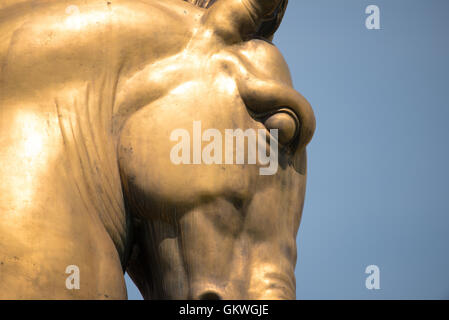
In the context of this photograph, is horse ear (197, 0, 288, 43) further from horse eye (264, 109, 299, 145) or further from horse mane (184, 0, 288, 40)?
horse eye (264, 109, 299, 145)

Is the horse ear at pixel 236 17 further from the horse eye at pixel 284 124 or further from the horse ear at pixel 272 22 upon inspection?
the horse eye at pixel 284 124

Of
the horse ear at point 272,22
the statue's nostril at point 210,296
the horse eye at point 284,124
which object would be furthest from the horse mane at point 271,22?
the statue's nostril at point 210,296

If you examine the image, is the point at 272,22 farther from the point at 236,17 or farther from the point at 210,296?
the point at 210,296

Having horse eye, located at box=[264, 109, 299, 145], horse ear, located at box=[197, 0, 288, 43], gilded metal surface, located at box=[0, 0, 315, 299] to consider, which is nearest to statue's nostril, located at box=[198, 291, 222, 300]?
gilded metal surface, located at box=[0, 0, 315, 299]

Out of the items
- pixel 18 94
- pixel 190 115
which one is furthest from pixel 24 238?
pixel 190 115

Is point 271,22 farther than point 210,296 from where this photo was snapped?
Yes

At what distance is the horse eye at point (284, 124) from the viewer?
150 cm

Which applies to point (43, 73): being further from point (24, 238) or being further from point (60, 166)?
point (24, 238)

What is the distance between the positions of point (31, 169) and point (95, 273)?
8.7 inches

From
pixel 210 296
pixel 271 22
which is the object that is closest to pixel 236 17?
pixel 271 22

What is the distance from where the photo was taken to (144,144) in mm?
1438

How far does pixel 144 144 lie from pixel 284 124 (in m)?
0.28

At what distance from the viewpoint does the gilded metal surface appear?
4.53ft

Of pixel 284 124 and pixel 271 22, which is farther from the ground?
pixel 271 22
